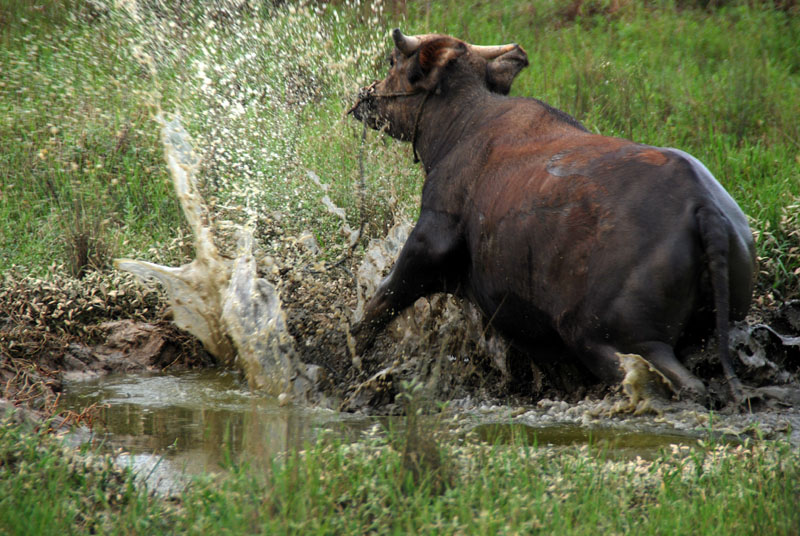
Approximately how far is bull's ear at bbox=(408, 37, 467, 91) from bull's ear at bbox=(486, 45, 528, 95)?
0.19 metres

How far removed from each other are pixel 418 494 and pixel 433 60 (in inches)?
118

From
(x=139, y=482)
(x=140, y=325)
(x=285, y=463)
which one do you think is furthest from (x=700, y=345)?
(x=140, y=325)

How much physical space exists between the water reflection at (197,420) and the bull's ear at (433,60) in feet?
6.27

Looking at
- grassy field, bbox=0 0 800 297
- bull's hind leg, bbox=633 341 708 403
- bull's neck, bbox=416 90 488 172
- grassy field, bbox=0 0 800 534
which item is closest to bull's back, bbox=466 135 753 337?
bull's hind leg, bbox=633 341 708 403

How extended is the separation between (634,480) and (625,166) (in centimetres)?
129

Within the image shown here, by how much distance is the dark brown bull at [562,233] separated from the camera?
341 centimetres

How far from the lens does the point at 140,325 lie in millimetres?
5746

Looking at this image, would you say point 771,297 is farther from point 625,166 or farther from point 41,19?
point 41,19

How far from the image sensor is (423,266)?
15.0 ft

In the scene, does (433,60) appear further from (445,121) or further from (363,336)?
(363,336)

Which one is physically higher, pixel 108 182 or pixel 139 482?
pixel 108 182

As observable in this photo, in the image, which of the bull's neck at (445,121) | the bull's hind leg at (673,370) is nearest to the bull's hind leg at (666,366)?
the bull's hind leg at (673,370)

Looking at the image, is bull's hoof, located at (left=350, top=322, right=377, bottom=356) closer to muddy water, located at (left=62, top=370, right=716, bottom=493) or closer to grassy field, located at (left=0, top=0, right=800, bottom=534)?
muddy water, located at (left=62, top=370, right=716, bottom=493)

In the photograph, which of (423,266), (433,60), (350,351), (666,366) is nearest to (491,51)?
(433,60)
